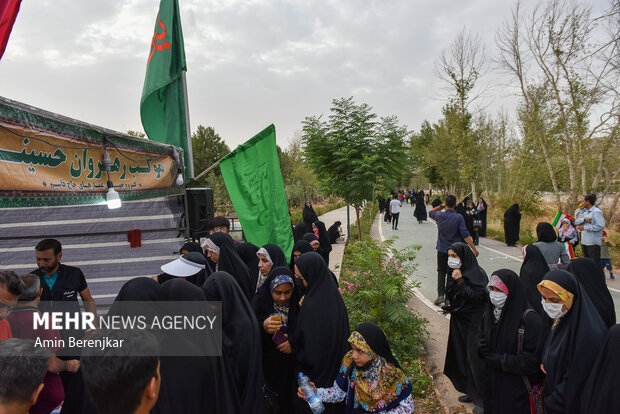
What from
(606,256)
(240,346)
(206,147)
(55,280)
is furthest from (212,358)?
(206,147)

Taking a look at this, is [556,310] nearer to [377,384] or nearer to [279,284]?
[377,384]

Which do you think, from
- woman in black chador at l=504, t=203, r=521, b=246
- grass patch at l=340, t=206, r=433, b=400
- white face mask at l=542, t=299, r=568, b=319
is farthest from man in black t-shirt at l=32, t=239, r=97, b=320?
woman in black chador at l=504, t=203, r=521, b=246

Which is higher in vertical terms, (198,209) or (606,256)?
(198,209)

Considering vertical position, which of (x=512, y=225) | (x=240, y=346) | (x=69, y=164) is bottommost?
(x=512, y=225)

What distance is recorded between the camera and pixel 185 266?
11.5ft

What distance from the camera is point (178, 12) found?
17.2 feet

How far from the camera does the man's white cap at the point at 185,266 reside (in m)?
3.40

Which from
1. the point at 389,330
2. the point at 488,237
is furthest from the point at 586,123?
the point at 389,330

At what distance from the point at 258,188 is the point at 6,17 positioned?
2.79 m

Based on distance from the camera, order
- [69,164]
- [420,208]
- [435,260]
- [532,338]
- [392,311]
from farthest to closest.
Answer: [420,208]
[435,260]
[392,311]
[69,164]
[532,338]

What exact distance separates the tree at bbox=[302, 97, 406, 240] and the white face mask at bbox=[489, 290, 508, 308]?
24.3 ft

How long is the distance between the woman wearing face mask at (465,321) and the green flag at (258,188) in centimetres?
220

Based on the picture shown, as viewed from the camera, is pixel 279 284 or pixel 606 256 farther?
pixel 606 256

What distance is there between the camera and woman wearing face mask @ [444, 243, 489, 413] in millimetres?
3434
